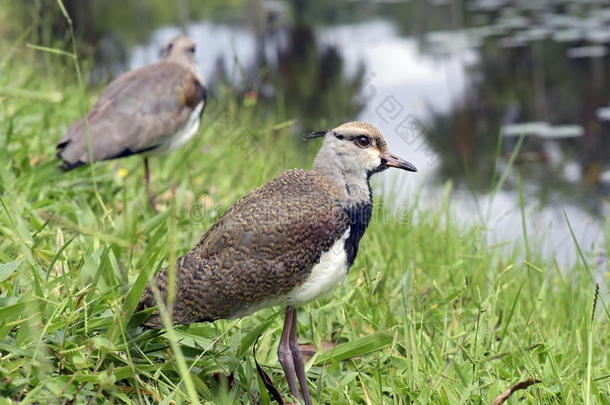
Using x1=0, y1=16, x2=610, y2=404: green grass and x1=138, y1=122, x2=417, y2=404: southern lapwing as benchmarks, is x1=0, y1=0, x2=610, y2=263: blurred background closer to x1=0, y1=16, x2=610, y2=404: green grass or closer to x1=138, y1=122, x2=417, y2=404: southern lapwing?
x1=0, y1=16, x2=610, y2=404: green grass

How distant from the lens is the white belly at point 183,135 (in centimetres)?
444

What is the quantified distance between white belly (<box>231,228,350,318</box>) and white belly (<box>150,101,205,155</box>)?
2.22 m

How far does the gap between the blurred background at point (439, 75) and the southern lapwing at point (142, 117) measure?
407mm

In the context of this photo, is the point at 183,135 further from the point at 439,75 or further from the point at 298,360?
the point at 439,75

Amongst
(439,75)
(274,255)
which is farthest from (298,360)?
(439,75)

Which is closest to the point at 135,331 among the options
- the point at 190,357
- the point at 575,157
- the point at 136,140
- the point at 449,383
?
the point at 190,357

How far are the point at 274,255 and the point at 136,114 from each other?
7.53 ft

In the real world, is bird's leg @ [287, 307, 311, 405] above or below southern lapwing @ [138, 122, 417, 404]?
below

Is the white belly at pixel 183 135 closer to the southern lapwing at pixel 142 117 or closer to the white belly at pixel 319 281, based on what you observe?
the southern lapwing at pixel 142 117

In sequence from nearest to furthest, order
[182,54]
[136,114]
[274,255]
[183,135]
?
[274,255] → [136,114] → [183,135] → [182,54]

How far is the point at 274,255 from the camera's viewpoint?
94.1 inches

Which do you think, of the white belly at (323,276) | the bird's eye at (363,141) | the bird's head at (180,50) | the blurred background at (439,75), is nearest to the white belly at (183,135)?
the blurred background at (439,75)

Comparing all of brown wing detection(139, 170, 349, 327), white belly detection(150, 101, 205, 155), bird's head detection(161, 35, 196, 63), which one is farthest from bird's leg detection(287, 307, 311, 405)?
bird's head detection(161, 35, 196, 63)

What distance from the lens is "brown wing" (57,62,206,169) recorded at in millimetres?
4047
